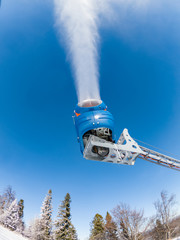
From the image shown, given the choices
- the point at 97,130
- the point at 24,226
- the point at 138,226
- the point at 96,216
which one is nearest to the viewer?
the point at 97,130

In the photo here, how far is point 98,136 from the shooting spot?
579 centimetres

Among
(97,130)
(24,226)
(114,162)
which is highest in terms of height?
(97,130)

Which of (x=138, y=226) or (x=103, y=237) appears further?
(x=103, y=237)

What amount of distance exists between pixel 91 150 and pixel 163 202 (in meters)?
25.5

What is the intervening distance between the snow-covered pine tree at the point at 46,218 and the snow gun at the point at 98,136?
36.7 m

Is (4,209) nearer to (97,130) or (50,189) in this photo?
(50,189)

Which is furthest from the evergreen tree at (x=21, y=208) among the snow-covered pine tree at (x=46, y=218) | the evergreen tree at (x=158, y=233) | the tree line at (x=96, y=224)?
the evergreen tree at (x=158, y=233)

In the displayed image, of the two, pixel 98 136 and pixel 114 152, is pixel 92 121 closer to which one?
pixel 98 136

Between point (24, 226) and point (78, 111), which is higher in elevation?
point (78, 111)

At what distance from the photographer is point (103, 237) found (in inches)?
1324

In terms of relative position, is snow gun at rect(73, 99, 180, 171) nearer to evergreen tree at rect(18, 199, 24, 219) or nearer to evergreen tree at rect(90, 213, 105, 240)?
evergreen tree at rect(90, 213, 105, 240)

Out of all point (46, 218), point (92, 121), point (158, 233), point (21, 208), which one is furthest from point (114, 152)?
point (21, 208)

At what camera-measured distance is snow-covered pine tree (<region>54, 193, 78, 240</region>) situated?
2924cm

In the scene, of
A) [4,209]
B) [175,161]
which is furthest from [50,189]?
[175,161]
